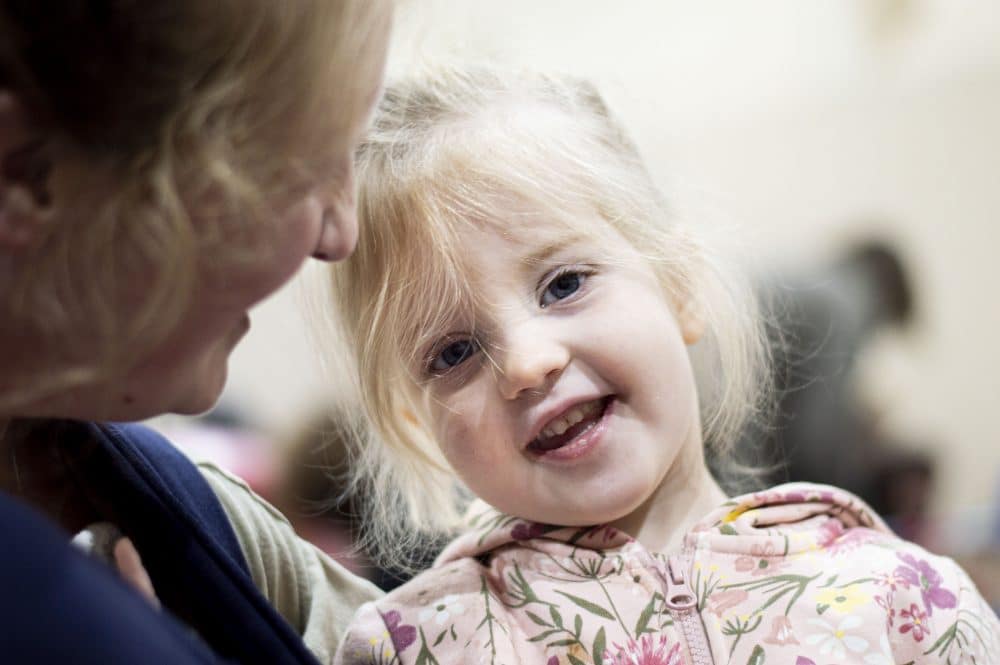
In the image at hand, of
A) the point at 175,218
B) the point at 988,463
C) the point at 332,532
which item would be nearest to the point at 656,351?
the point at 175,218

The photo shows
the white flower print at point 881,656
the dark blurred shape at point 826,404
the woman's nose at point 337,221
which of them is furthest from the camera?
the dark blurred shape at point 826,404

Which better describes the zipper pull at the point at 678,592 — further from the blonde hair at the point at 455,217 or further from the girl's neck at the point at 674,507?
the blonde hair at the point at 455,217

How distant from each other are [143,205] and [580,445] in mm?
422

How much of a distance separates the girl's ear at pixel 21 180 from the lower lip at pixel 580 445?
0.45m

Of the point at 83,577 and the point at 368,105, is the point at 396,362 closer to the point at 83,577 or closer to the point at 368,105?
the point at 368,105

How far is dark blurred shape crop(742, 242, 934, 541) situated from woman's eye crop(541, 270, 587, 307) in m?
0.49

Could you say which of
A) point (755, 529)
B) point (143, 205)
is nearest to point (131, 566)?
point (143, 205)

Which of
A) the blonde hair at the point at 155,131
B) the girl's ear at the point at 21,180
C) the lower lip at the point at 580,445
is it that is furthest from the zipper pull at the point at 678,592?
the girl's ear at the point at 21,180

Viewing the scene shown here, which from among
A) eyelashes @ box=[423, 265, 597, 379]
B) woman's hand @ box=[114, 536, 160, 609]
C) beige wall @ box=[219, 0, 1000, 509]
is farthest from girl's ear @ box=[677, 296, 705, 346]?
beige wall @ box=[219, 0, 1000, 509]

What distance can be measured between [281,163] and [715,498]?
1.80ft

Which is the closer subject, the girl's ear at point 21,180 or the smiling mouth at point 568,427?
the girl's ear at point 21,180

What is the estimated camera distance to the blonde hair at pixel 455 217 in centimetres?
96

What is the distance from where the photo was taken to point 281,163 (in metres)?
0.69

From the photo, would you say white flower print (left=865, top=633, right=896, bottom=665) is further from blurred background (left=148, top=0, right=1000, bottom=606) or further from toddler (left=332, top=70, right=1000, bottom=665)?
blurred background (left=148, top=0, right=1000, bottom=606)
